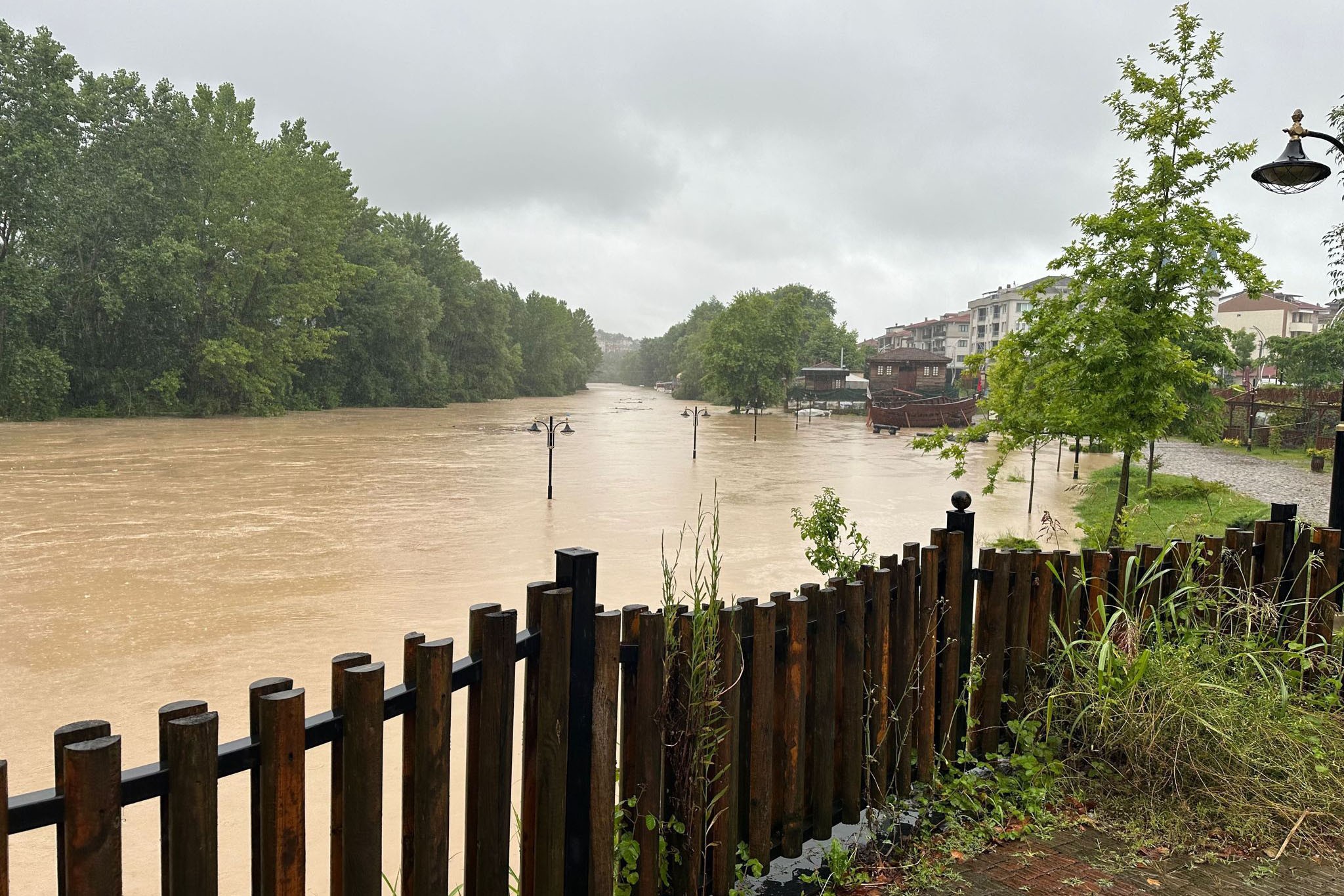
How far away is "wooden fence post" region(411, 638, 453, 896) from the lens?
2057 mm

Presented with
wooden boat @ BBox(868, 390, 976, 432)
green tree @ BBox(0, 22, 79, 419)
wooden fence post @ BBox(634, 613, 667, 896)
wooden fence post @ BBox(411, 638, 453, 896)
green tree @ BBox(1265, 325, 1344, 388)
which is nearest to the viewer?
wooden fence post @ BBox(411, 638, 453, 896)

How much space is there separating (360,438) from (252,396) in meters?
14.3

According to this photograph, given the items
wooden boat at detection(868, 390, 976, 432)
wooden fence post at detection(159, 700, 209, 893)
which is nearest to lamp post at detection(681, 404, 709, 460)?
wooden boat at detection(868, 390, 976, 432)

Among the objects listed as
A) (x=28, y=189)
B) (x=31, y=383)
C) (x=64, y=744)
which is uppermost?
(x=28, y=189)

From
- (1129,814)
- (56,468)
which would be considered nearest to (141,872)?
(1129,814)

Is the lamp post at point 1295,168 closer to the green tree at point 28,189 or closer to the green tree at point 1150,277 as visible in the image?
the green tree at point 1150,277

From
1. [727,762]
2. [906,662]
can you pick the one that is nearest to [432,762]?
[727,762]

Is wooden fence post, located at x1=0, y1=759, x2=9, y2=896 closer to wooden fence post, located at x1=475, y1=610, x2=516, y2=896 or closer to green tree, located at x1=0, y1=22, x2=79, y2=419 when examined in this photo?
wooden fence post, located at x1=475, y1=610, x2=516, y2=896

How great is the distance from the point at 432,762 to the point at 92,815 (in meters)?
0.70

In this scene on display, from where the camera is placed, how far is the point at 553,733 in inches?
94.8

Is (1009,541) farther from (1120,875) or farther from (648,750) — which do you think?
(648,750)

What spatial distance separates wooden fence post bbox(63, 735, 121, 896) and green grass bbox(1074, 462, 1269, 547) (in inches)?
437

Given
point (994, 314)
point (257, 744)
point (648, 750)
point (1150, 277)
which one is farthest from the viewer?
point (994, 314)

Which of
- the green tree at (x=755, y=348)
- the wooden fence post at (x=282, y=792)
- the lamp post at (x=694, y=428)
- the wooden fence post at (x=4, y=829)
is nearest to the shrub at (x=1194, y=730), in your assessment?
the wooden fence post at (x=282, y=792)
